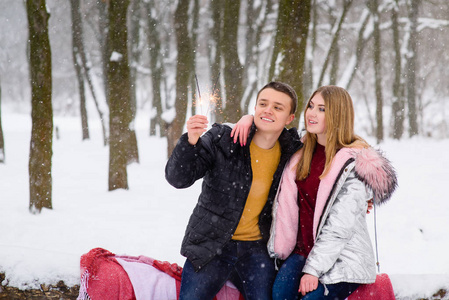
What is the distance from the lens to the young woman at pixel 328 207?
2879 millimetres

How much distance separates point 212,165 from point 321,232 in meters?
1.03

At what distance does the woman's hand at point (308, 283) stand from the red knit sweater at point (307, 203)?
0.98 ft

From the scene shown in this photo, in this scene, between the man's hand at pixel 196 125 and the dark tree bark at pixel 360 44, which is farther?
the dark tree bark at pixel 360 44

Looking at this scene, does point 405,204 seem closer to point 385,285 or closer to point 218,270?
point 385,285

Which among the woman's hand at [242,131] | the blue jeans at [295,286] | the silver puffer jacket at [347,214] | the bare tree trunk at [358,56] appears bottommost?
the blue jeans at [295,286]

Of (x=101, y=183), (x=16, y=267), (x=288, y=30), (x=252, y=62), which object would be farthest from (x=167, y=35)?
(x=16, y=267)

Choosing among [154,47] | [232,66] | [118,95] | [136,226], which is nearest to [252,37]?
[154,47]

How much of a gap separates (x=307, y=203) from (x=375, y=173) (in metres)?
0.60

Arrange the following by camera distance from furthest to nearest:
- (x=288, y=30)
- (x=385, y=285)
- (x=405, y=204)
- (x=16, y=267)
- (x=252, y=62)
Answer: (x=252, y=62)
(x=405, y=204)
(x=288, y=30)
(x=16, y=267)
(x=385, y=285)

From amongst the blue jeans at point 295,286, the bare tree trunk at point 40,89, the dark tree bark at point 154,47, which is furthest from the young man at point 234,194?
the dark tree bark at point 154,47

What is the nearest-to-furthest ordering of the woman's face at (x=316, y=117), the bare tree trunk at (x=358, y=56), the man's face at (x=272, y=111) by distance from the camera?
the woman's face at (x=316, y=117)
the man's face at (x=272, y=111)
the bare tree trunk at (x=358, y=56)

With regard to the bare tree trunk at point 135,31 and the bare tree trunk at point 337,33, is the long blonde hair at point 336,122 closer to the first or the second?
the bare tree trunk at point 337,33

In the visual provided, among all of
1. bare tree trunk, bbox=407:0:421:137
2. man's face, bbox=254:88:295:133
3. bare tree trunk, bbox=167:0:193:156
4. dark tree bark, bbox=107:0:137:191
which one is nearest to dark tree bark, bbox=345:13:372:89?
bare tree trunk, bbox=407:0:421:137

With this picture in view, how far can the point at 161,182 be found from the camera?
31.9ft
